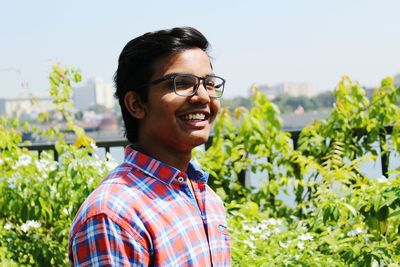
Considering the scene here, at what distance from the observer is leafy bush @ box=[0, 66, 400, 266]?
11.7 feet

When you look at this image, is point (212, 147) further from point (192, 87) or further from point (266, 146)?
point (192, 87)

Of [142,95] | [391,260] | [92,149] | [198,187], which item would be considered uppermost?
[142,95]

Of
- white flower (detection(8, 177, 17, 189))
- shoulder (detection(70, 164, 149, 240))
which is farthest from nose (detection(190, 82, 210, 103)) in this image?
white flower (detection(8, 177, 17, 189))

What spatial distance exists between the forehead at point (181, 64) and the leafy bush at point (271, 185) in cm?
147

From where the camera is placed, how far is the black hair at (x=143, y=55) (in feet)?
5.79

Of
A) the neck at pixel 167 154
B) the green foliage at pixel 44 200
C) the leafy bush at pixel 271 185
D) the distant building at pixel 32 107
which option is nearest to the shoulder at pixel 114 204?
the neck at pixel 167 154

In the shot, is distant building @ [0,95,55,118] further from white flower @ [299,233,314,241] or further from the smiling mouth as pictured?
the smiling mouth

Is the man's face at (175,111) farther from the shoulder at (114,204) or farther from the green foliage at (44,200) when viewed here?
the green foliage at (44,200)

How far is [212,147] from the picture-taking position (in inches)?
207

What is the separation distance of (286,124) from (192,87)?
3.86 metres

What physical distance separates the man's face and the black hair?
0.02 metres

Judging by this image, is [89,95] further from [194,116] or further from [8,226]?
[194,116]

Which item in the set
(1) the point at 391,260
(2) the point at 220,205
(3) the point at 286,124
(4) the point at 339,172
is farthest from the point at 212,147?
(2) the point at 220,205

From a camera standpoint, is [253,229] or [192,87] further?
[253,229]
